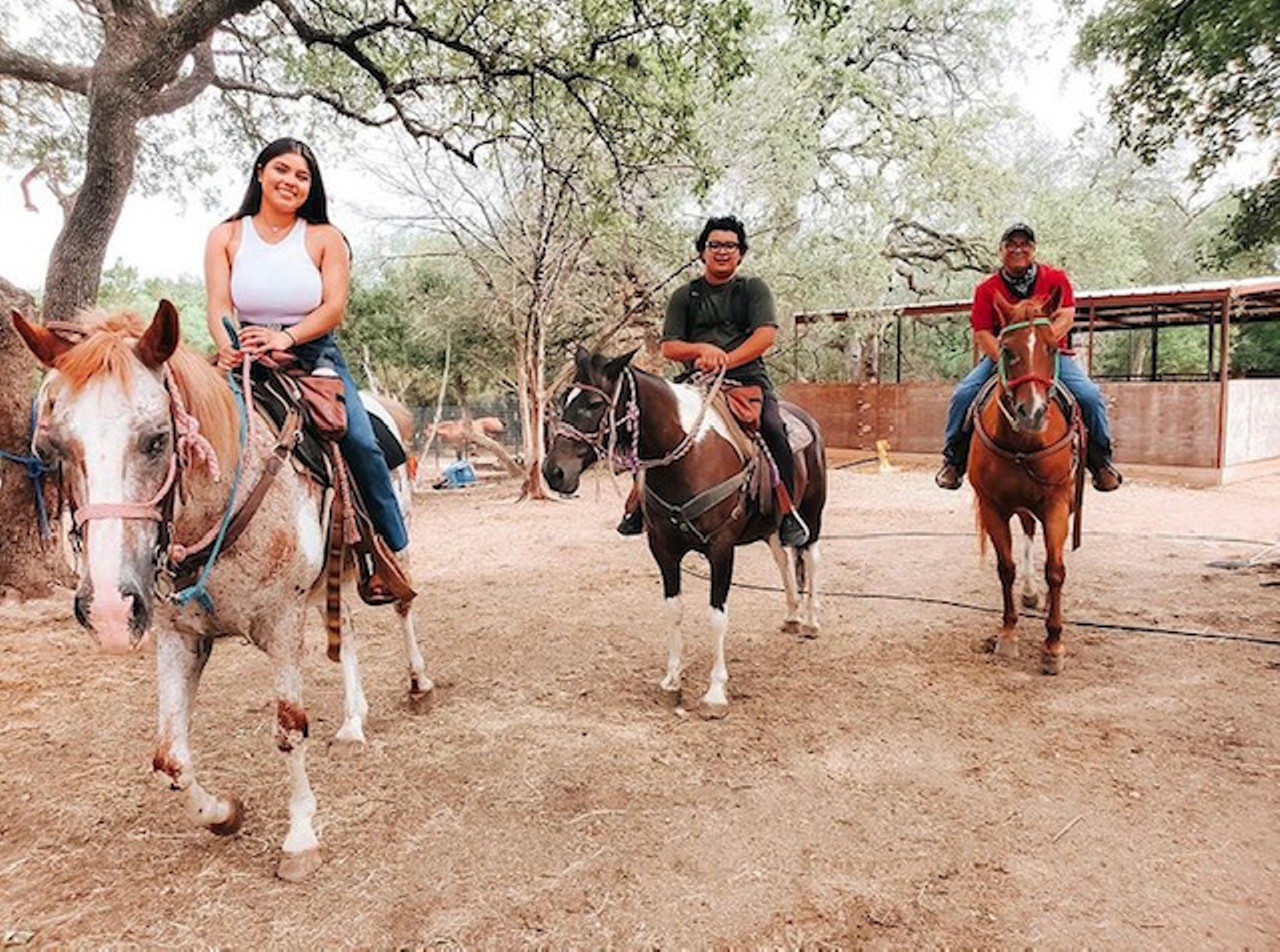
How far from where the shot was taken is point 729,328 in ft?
15.2

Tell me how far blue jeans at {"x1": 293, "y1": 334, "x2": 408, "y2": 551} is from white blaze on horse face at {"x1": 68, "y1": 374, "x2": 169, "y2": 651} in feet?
3.31

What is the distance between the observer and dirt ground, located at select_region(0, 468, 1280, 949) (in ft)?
8.11

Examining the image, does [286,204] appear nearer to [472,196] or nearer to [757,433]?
[757,433]

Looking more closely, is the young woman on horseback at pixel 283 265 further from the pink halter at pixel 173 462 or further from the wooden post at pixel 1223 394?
the wooden post at pixel 1223 394

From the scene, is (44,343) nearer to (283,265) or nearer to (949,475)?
(283,265)

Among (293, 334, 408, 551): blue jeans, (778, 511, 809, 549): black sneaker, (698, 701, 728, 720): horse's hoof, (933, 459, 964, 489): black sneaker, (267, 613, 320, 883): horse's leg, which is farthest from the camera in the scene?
(933, 459, 964, 489): black sneaker

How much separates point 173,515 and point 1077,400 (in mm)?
5371

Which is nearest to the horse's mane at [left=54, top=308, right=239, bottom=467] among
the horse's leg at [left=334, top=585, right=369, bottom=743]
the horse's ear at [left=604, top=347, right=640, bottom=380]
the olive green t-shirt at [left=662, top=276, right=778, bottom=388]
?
the horse's leg at [left=334, top=585, right=369, bottom=743]

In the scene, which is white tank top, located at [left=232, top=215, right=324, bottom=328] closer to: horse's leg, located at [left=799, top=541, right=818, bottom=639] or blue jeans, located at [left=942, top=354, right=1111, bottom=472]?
horse's leg, located at [left=799, top=541, right=818, bottom=639]

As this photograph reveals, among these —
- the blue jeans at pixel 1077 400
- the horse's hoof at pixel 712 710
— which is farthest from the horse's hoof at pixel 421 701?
the blue jeans at pixel 1077 400

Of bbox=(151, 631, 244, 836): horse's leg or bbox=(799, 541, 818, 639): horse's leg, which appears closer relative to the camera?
bbox=(151, 631, 244, 836): horse's leg

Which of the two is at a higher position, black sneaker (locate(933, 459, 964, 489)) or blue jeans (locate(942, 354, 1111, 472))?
blue jeans (locate(942, 354, 1111, 472))

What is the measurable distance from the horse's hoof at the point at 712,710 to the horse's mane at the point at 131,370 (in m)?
2.80

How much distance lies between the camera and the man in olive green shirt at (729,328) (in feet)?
14.6
